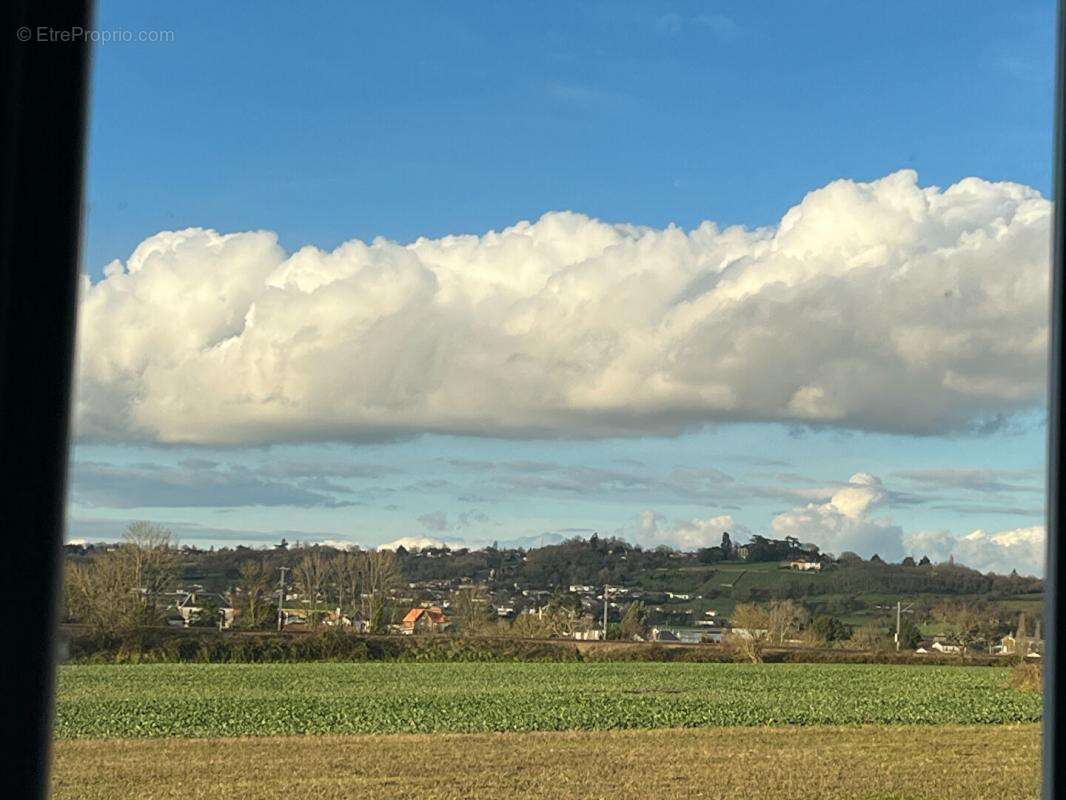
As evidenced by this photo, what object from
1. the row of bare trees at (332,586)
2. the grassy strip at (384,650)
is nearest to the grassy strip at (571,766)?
the grassy strip at (384,650)

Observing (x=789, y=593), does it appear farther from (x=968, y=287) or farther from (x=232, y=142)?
(x=232, y=142)

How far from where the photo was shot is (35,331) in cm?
54

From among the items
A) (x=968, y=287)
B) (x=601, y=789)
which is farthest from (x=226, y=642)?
(x=968, y=287)

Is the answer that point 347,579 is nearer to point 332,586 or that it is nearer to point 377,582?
point 332,586

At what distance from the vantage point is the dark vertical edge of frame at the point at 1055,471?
52 centimetres

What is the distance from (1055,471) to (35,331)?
0.49 meters

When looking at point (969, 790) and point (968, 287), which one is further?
point (968, 287)

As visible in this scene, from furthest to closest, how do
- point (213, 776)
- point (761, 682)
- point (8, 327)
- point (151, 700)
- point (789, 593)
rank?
point (789, 593), point (761, 682), point (151, 700), point (213, 776), point (8, 327)

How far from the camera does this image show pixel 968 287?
2336cm

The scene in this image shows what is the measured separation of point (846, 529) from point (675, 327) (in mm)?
5368

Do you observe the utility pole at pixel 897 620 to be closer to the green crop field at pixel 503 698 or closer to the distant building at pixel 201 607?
the green crop field at pixel 503 698

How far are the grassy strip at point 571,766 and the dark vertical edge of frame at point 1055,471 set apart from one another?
6.30 meters

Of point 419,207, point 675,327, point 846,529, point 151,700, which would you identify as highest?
point 419,207

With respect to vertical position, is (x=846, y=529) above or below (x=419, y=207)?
below
